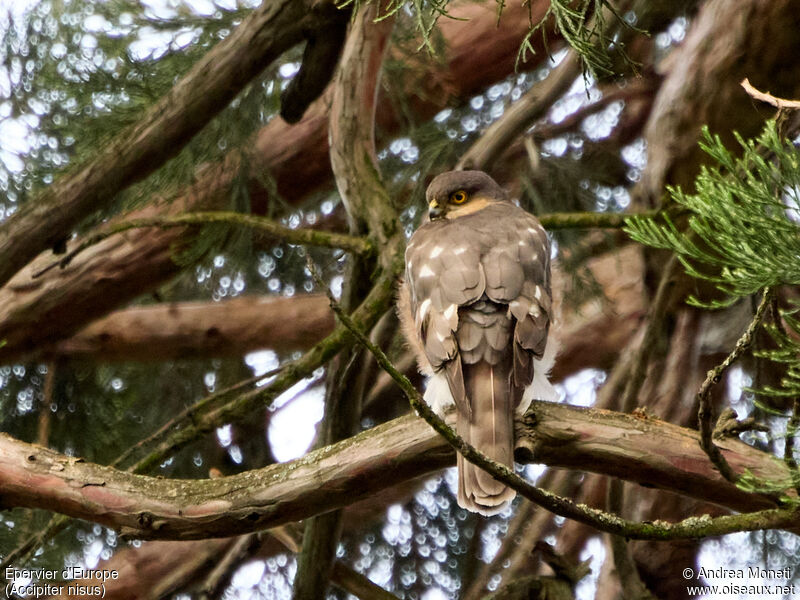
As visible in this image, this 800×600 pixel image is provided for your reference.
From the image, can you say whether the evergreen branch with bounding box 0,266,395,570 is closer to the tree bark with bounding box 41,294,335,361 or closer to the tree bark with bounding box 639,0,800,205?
the tree bark with bounding box 639,0,800,205

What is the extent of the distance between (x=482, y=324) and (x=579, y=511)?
45.3 inches

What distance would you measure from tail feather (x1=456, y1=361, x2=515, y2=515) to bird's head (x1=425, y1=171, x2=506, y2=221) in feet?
4.86

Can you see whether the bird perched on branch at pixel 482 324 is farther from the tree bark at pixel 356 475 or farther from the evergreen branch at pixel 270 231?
the evergreen branch at pixel 270 231

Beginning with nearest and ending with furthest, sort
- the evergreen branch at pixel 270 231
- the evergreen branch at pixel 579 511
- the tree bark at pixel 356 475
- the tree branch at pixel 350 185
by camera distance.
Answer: the evergreen branch at pixel 579 511 → the tree bark at pixel 356 475 → the evergreen branch at pixel 270 231 → the tree branch at pixel 350 185

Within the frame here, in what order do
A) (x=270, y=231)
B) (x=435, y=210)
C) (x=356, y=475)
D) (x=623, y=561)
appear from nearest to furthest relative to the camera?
(x=356, y=475)
(x=270, y=231)
(x=435, y=210)
(x=623, y=561)

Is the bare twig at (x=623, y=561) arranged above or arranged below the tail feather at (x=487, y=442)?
above

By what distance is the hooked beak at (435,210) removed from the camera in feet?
15.0

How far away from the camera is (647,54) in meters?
7.35

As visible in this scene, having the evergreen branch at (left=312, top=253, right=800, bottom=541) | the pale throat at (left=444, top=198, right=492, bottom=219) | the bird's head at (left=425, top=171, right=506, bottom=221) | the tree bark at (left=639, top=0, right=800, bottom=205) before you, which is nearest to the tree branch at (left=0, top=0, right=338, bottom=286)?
the bird's head at (left=425, top=171, right=506, bottom=221)

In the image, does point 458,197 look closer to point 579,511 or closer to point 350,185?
point 350,185

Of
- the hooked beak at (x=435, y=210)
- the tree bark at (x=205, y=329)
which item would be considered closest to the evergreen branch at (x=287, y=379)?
the hooked beak at (x=435, y=210)

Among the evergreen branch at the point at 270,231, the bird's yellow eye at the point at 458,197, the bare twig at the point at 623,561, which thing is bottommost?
the bare twig at the point at 623,561

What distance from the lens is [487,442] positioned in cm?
310

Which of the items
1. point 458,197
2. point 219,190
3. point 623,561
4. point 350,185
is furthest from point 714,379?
point 219,190
